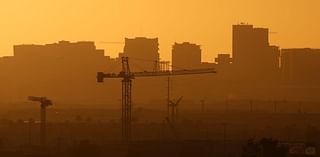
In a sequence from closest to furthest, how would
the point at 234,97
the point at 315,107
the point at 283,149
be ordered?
1. the point at 283,149
2. the point at 315,107
3. the point at 234,97

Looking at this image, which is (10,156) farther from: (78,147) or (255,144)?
(255,144)

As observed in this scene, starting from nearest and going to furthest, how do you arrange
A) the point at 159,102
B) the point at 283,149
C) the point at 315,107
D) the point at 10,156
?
1. the point at 283,149
2. the point at 10,156
3. the point at 315,107
4. the point at 159,102

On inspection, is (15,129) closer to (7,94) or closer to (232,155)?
(232,155)

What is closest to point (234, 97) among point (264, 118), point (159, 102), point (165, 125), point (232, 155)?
point (159, 102)

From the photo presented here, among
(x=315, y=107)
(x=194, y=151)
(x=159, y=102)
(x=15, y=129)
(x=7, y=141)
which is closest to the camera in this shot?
(x=194, y=151)

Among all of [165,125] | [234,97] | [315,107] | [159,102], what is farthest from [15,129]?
[234,97]

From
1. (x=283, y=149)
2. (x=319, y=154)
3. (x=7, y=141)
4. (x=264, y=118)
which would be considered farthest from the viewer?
(x=264, y=118)

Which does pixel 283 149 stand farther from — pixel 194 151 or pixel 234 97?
pixel 234 97

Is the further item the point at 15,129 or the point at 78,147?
the point at 15,129

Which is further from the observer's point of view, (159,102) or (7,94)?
(7,94)
